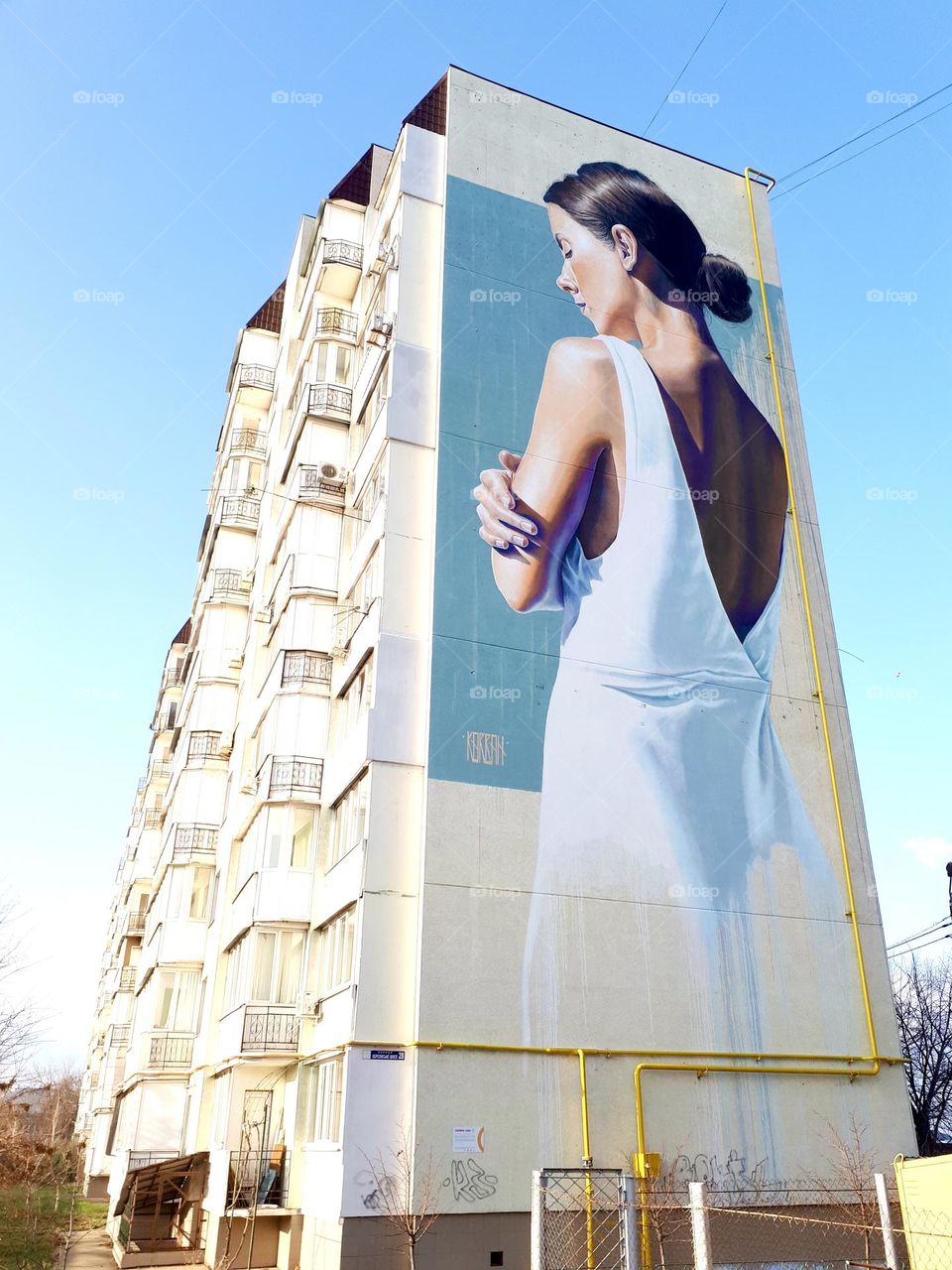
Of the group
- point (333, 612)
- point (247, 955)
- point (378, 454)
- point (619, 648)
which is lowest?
point (247, 955)

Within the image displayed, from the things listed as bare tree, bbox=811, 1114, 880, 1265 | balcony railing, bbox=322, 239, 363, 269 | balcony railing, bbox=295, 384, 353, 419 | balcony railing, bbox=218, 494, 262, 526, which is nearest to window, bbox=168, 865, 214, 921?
balcony railing, bbox=218, 494, 262, 526

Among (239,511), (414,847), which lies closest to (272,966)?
(414,847)

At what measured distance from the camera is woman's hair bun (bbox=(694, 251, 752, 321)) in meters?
31.2

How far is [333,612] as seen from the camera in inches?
1083

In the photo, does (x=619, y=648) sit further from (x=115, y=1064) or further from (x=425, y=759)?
(x=115, y=1064)

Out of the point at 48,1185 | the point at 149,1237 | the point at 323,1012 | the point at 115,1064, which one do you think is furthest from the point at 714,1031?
the point at 115,1064

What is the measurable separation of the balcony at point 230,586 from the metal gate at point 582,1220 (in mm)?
25396

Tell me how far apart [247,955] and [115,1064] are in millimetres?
24491

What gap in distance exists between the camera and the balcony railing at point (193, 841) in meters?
34.2

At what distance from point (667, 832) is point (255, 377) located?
27198 millimetres

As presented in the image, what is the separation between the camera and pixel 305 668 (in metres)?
26.3

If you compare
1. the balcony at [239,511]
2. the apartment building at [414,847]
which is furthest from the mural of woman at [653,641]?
the balcony at [239,511]

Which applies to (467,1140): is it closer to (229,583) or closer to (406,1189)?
(406,1189)

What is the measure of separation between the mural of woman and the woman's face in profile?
0.06 m
